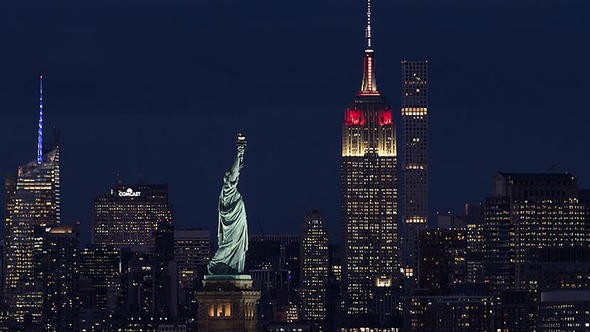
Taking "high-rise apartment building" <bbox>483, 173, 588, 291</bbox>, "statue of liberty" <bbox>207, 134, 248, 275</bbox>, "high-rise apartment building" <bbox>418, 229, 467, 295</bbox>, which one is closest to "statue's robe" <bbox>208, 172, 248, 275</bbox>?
"statue of liberty" <bbox>207, 134, 248, 275</bbox>

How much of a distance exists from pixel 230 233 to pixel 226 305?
1.89 m

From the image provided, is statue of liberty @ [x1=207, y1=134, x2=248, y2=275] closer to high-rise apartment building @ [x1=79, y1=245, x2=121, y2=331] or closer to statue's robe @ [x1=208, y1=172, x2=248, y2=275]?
statue's robe @ [x1=208, y1=172, x2=248, y2=275]

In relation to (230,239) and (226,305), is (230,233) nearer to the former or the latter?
(230,239)

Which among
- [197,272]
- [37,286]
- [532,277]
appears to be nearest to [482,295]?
[532,277]

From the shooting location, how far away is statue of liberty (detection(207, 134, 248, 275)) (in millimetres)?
68625

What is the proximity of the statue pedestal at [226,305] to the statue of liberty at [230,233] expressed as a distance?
1.36 feet

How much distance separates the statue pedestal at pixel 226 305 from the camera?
2680 inches

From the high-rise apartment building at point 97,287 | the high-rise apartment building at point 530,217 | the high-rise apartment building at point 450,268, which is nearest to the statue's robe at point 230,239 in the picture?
the high-rise apartment building at point 97,287

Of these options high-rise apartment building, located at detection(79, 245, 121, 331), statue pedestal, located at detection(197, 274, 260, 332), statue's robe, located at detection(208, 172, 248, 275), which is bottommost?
statue pedestal, located at detection(197, 274, 260, 332)

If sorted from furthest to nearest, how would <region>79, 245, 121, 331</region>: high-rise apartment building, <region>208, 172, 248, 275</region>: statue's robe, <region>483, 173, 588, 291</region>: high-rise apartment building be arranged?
1. <region>483, 173, 588, 291</region>: high-rise apartment building
2. <region>79, 245, 121, 331</region>: high-rise apartment building
3. <region>208, 172, 248, 275</region>: statue's robe

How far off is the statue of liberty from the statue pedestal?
41 centimetres

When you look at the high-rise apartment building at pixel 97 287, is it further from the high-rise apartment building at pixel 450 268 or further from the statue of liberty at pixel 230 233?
the statue of liberty at pixel 230 233

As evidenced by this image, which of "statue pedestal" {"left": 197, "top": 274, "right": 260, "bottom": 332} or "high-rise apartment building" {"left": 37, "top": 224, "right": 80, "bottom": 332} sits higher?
"high-rise apartment building" {"left": 37, "top": 224, "right": 80, "bottom": 332}

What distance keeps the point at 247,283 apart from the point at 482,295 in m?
110
